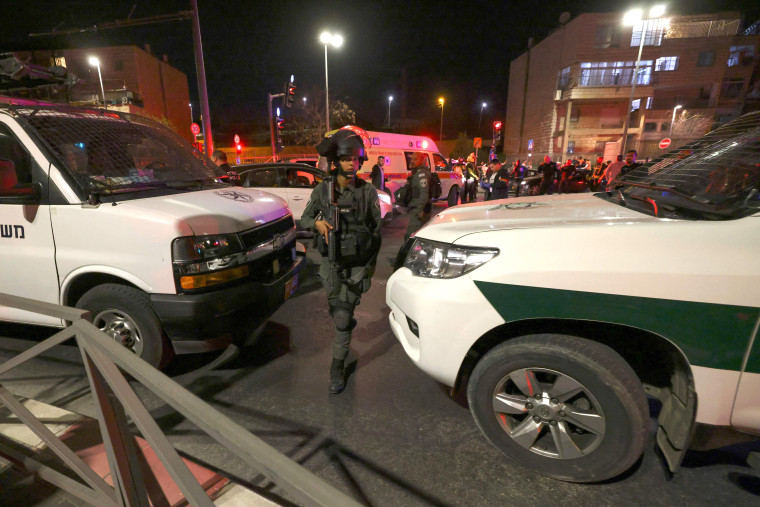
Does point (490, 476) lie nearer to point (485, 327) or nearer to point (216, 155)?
point (485, 327)

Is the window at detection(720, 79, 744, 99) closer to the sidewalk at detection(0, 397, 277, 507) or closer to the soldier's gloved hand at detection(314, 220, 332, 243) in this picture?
the soldier's gloved hand at detection(314, 220, 332, 243)

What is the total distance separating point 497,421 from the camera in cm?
210

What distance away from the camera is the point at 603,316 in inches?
68.7

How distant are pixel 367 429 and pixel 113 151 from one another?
304cm

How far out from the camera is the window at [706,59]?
30.9 m

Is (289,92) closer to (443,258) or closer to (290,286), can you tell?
(290,286)

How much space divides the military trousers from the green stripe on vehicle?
4.48ft

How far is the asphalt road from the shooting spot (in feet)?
6.49

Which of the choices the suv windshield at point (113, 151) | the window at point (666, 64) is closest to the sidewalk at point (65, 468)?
the suv windshield at point (113, 151)

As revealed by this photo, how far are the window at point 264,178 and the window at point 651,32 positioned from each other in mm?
35677

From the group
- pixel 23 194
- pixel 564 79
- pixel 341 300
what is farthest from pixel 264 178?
pixel 564 79

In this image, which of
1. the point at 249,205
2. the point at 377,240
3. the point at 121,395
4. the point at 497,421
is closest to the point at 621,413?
the point at 497,421

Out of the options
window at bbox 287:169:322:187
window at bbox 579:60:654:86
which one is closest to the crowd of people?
window at bbox 287:169:322:187

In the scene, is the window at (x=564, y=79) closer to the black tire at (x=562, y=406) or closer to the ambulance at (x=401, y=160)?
the ambulance at (x=401, y=160)
